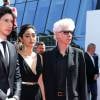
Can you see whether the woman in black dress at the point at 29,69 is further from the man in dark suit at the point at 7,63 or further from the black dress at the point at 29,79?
the man in dark suit at the point at 7,63

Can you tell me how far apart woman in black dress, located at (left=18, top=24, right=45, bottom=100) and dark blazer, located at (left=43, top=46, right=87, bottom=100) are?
0.93ft

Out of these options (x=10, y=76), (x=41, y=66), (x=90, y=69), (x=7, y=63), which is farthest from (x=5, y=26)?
(x=90, y=69)

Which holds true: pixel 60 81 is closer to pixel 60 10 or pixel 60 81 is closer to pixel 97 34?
pixel 97 34

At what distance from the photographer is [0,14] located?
3.78m

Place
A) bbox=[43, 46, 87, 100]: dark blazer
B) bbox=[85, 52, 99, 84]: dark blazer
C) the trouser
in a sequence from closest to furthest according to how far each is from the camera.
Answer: bbox=[43, 46, 87, 100]: dark blazer
bbox=[85, 52, 99, 84]: dark blazer
the trouser

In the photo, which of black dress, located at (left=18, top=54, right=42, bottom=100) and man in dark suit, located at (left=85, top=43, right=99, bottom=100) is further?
man in dark suit, located at (left=85, top=43, right=99, bottom=100)

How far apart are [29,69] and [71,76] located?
2.31 feet

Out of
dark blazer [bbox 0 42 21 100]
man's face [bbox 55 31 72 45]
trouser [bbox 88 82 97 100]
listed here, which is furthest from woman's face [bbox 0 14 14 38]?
trouser [bbox 88 82 97 100]

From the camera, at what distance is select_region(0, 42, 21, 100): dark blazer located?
11.7 feet

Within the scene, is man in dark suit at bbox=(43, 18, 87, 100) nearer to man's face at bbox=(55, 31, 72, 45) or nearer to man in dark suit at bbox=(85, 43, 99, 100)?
man's face at bbox=(55, 31, 72, 45)

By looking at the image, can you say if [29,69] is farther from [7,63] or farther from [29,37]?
[7,63]

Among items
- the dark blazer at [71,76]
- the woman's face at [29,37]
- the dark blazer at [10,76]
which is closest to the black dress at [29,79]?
the woman's face at [29,37]

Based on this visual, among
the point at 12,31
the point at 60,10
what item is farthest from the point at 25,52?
the point at 60,10

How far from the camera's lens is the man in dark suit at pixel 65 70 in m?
4.48
